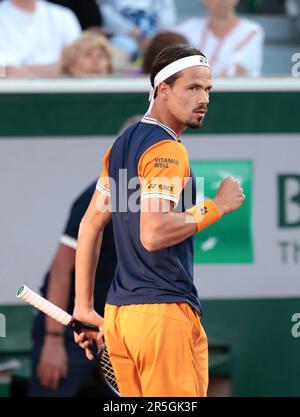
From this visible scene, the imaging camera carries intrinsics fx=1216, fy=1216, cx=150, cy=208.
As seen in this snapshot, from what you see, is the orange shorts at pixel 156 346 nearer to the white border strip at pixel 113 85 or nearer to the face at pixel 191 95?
the face at pixel 191 95

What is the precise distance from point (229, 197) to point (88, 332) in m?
0.83

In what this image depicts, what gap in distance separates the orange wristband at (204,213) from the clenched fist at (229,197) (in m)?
0.03

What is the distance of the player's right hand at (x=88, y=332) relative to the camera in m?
4.74

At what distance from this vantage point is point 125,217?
14.9ft

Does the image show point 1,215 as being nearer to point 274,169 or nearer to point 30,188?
point 30,188

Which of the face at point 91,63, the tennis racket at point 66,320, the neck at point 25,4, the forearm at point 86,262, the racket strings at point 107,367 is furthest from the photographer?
the neck at point 25,4

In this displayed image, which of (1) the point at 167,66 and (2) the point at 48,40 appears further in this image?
(2) the point at 48,40

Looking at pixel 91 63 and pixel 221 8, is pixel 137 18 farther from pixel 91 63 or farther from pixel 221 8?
pixel 91 63

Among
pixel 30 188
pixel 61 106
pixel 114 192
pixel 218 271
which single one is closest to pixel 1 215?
pixel 30 188

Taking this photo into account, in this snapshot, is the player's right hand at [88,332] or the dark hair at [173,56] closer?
the dark hair at [173,56]

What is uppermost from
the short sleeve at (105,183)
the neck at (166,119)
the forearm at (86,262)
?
the neck at (166,119)

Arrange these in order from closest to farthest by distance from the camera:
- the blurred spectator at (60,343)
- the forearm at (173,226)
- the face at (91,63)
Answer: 1. the forearm at (173,226)
2. the blurred spectator at (60,343)
3. the face at (91,63)

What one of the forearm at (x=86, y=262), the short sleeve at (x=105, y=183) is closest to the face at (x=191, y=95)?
the short sleeve at (x=105, y=183)

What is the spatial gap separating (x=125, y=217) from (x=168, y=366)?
577 mm
